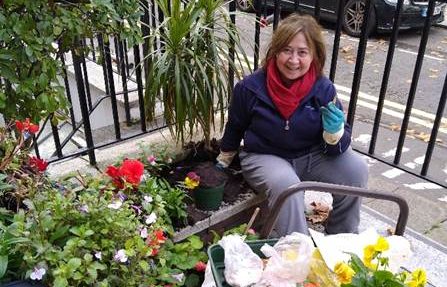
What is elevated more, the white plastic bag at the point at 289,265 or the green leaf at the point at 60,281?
the white plastic bag at the point at 289,265

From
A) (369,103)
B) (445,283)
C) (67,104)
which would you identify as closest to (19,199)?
(67,104)

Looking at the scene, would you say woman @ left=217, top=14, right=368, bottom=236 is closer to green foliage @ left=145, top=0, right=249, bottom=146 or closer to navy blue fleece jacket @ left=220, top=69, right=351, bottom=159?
navy blue fleece jacket @ left=220, top=69, right=351, bottom=159

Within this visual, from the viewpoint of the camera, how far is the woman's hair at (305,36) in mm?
2318

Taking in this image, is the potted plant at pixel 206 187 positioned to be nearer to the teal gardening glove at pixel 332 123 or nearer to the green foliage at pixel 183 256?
the green foliage at pixel 183 256

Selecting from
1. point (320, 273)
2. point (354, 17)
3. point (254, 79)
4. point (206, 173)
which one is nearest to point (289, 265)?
point (320, 273)

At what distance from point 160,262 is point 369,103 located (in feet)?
14.7

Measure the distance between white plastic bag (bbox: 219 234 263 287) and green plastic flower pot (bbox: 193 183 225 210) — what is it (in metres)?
0.79

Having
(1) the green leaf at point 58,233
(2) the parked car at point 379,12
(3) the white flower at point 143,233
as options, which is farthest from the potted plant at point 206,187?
(2) the parked car at point 379,12

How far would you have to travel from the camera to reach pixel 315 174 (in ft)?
8.13

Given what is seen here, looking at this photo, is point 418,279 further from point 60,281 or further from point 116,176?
point 116,176

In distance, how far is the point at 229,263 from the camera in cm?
138

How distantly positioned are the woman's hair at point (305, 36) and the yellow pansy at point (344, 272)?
134cm

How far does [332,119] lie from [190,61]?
748 millimetres

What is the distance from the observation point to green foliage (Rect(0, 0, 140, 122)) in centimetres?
168
